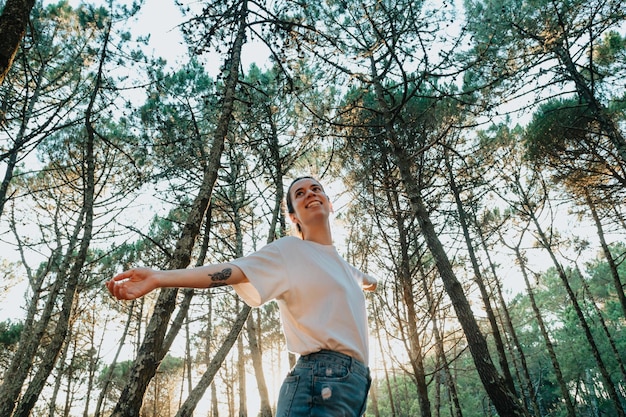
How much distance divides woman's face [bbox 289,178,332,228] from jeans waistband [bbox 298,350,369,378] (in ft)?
2.06

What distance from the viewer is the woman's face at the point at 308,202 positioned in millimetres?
1635

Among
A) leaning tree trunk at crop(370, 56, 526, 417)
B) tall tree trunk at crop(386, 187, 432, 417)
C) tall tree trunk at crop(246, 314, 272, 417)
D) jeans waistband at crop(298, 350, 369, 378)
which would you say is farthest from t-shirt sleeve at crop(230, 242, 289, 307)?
tall tree trunk at crop(246, 314, 272, 417)

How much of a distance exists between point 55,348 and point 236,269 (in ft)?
16.3

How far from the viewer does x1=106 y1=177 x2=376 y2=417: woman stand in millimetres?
1068

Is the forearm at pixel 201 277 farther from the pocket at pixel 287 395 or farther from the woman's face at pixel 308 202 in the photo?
the woman's face at pixel 308 202

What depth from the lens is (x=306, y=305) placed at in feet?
4.15

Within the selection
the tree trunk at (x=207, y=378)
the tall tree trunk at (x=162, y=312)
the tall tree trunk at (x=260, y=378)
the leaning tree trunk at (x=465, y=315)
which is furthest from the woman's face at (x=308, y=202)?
the tall tree trunk at (x=260, y=378)

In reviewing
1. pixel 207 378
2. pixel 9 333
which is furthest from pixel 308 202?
pixel 9 333

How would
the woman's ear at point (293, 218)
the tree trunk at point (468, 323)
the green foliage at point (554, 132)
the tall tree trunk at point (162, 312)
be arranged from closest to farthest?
the woman's ear at point (293, 218), the tall tree trunk at point (162, 312), the tree trunk at point (468, 323), the green foliage at point (554, 132)

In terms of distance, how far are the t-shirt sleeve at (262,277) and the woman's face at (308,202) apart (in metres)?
0.39

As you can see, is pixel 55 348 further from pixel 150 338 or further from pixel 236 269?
pixel 236 269

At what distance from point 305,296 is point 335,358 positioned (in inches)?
9.5

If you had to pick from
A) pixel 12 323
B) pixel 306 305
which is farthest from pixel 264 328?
pixel 306 305

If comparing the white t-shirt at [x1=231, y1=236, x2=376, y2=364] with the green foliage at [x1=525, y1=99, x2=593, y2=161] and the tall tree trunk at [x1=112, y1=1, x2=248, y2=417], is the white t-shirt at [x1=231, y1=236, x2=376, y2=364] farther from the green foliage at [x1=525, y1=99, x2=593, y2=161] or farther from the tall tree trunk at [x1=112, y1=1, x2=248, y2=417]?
the green foliage at [x1=525, y1=99, x2=593, y2=161]
